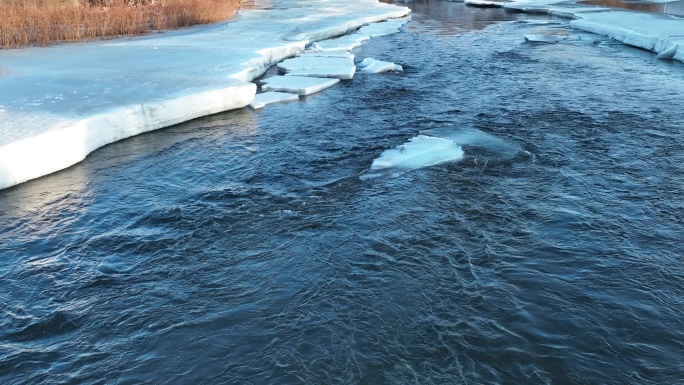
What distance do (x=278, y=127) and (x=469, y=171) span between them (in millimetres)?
3344

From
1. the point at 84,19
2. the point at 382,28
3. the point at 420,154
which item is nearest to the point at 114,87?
the point at 420,154

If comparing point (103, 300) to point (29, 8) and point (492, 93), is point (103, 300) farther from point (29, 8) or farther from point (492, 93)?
point (29, 8)

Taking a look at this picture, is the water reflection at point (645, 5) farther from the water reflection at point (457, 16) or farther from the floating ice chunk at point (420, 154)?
the floating ice chunk at point (420, 154)

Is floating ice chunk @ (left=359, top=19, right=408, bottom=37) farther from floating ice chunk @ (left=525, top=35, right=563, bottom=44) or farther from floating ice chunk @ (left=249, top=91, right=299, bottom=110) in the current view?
floating ice chunk @ (left=249, top=91, right=299, bottom=110)

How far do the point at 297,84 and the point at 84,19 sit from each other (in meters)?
6.90

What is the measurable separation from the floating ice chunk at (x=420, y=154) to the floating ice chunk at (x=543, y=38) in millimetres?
10155

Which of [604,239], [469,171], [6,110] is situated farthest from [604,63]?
[6,110]

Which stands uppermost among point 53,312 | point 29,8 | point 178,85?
point 29,8

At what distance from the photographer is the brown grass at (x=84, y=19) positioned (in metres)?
14.2

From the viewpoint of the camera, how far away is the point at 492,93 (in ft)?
36.7

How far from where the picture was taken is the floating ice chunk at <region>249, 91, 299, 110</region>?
1068 cm

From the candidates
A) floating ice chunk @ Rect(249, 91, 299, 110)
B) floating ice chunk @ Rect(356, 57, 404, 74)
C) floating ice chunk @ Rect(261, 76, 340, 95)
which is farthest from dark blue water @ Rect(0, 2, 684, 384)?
floating ice chunk @ Rect(356, 57, 404, 74)

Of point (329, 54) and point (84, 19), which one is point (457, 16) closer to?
point (329, 54)

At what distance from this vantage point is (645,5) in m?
26.9
